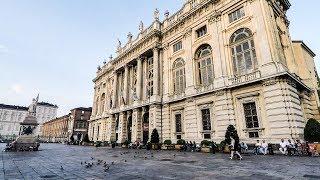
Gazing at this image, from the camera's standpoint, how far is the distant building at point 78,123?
2606 inches

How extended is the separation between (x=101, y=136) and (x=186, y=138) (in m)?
25.6

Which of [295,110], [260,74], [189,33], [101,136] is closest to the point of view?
[295,110]

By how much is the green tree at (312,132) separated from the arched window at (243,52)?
6524mm

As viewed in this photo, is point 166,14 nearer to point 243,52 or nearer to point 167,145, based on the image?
point 243,52

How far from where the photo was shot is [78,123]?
67125 mm

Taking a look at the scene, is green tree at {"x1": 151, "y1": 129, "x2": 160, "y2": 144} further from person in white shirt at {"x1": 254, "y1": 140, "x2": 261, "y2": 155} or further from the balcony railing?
person in white shirt at {"x1": 254, "y1": 140, "x2": 261, "y2": 155}

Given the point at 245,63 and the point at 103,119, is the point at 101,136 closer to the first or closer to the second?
the point at 103,119

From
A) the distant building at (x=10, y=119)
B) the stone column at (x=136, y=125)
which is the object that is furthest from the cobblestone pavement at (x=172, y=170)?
the distant building at (x=10, y=119)

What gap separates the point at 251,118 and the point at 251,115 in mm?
267

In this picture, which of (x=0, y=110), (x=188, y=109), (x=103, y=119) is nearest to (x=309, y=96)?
(x=188, y=109)

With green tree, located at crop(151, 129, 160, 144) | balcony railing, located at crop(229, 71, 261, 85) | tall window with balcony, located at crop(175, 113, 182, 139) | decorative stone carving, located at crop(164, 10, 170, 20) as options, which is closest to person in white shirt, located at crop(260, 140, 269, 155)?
balcony railing, located at crop(229, 71, 261, 85)

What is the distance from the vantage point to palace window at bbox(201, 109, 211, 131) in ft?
72.4

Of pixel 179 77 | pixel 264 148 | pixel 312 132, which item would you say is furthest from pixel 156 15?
pixel 312 132

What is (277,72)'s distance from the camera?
16.9m
